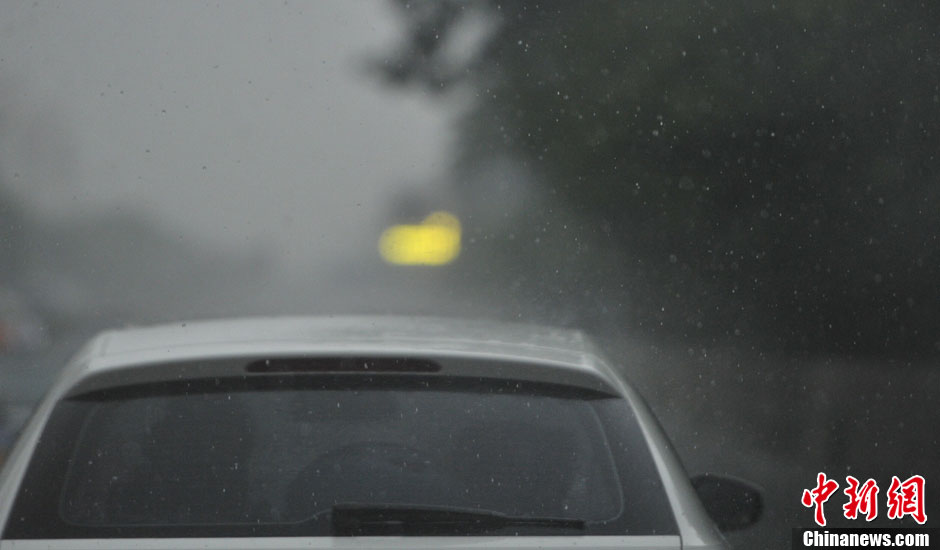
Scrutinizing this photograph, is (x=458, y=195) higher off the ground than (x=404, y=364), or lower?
higher

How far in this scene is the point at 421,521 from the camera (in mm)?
3299

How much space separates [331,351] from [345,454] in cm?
21

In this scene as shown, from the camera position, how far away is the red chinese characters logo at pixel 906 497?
1060 cm

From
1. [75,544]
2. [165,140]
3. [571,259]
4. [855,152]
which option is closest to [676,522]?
[75,544]

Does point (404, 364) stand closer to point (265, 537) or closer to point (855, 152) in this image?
point (265, 537)

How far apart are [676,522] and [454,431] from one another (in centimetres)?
49

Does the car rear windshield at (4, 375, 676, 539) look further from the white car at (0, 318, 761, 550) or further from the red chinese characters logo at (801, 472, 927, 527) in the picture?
the red chinese characters logo at (801, 472, 927, 527)

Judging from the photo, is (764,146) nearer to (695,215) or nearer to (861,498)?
(695,215)

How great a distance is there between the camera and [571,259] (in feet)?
73.9

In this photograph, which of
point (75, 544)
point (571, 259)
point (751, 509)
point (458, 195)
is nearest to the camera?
point (75, 544)

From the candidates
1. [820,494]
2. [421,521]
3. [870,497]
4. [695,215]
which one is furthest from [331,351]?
[695,215]

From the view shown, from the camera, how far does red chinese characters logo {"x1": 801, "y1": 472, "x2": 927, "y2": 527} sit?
10375 millimetres

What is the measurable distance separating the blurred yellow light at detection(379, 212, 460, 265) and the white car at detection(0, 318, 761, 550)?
24.2 feet

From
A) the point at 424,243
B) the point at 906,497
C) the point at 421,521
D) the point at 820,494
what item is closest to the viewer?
the point at 421,521
